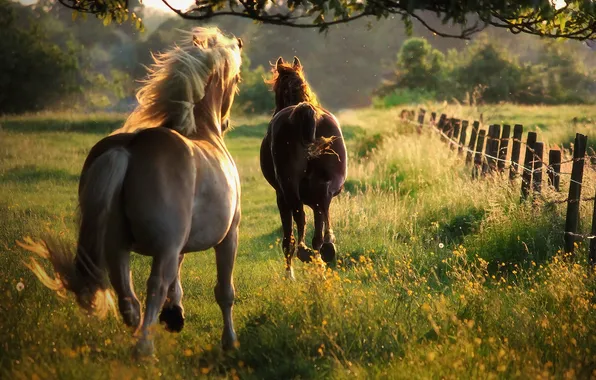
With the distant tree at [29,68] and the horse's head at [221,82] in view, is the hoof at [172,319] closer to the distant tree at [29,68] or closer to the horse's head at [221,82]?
the horse's head at [221,82]

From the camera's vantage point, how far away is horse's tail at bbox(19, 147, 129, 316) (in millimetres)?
5227

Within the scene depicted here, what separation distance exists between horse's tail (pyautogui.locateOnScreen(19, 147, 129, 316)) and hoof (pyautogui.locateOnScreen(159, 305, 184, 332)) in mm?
405

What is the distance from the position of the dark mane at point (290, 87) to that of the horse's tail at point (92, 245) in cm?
438

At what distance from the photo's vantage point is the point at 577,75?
191 ft

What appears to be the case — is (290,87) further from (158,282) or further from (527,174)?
(158,282)

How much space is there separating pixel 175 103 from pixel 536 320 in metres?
3.11

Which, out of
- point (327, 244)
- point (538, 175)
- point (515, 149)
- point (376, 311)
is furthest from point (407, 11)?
point (515, 149)

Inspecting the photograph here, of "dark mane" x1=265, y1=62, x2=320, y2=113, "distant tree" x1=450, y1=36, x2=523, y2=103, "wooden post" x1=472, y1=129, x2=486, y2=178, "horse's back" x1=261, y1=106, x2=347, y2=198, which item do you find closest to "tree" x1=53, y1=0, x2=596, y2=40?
"horse's back" x1=261, y1=106, x2=347, y2=198

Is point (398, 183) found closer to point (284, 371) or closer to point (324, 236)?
point (324, 236)

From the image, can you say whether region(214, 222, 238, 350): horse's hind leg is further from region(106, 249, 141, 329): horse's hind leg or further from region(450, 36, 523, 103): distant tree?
region(450, 36, 523, 103): distant tree

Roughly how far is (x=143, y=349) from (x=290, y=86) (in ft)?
16.5

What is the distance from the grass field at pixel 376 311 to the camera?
510cm

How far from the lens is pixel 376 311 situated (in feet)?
20.8

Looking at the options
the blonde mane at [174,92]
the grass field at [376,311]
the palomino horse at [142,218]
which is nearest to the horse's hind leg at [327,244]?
the grass field at [376,311]
